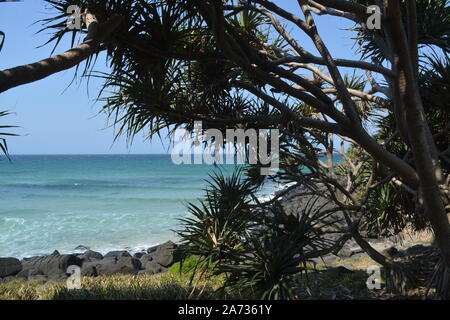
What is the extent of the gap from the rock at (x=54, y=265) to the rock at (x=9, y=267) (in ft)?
0.66

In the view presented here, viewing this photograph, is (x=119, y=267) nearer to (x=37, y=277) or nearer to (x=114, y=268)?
(x=114, y=268)

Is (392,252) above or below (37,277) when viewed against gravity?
above

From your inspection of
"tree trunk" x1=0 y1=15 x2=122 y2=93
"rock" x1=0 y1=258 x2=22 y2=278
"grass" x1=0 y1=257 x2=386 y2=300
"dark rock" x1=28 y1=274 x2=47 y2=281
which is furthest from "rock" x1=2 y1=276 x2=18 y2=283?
"tree trunk" x1=0 y1=15 x2=122 y2=93

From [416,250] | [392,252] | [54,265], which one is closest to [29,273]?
[54,265]

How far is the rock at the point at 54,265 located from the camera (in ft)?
41.5

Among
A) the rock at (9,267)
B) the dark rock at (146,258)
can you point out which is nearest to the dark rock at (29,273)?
the rock at (9,267)

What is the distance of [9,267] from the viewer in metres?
13.2

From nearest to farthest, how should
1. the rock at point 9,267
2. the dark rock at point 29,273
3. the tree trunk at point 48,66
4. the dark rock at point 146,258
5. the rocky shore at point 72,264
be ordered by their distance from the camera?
the tree trunk at point 48,66, the rocky shore at point 72,264, the dark rock at point 29,273, the rock at point 9,267, the dark rock at point 146,258

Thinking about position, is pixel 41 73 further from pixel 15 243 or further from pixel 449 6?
pixel 15 243

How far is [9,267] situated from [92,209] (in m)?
15.9

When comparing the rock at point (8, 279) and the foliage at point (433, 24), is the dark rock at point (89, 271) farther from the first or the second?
the foliage at point (433, 24)

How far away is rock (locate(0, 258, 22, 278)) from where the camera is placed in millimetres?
13008

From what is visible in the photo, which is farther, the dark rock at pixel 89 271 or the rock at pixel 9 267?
the rock at pixel 9 267
